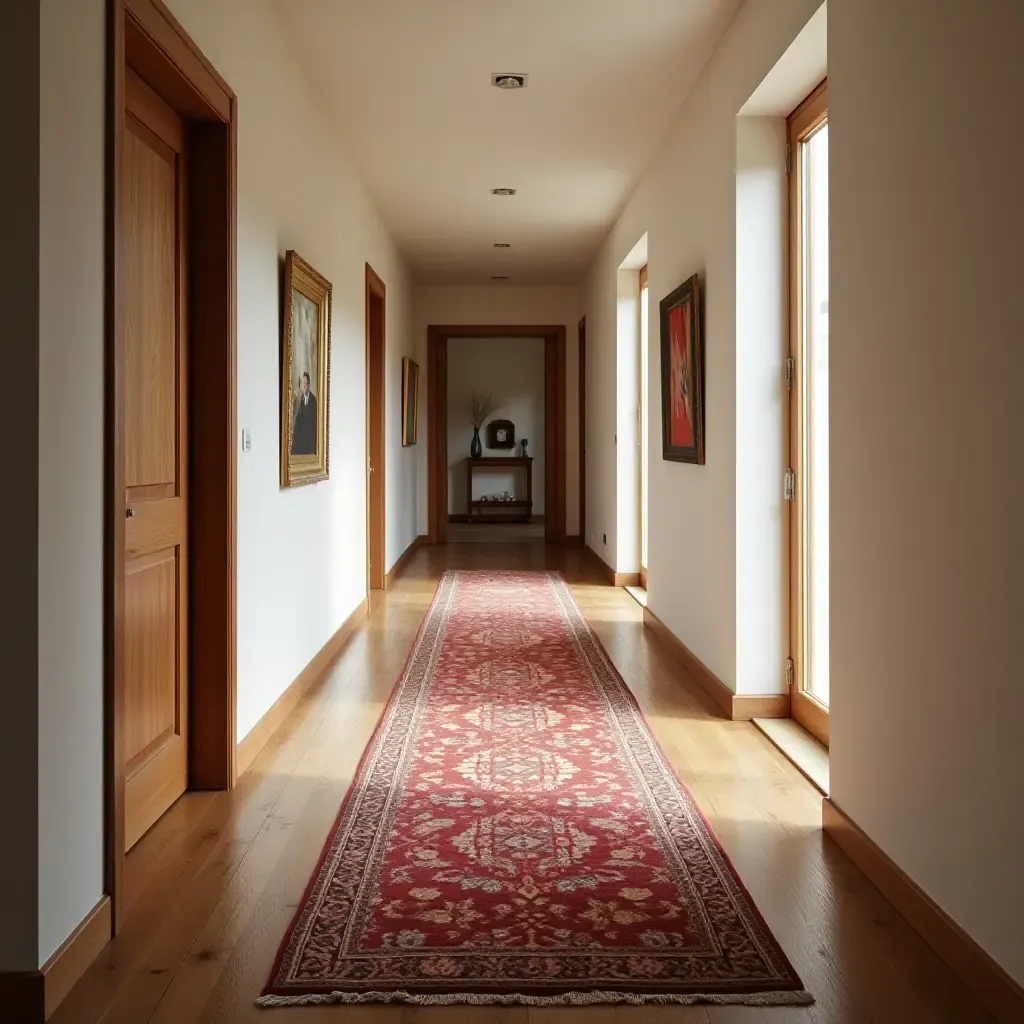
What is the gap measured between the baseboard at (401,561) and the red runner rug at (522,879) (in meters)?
4.21

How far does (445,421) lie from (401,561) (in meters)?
2.57

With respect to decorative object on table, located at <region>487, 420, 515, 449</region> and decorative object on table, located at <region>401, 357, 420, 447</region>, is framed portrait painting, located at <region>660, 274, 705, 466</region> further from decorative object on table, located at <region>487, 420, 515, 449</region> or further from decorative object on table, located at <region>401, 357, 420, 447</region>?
decorative object on table, located at <region>487, 420, 515, 449</region>

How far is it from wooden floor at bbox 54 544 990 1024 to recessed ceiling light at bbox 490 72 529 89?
9.71ft

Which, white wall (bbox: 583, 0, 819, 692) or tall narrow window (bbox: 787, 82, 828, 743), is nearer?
tall narrow window (bbox: 787, 82, 828, 743)

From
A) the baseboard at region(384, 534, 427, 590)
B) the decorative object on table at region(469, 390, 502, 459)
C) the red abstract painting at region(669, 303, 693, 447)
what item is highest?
the decorative object on table at region(469, 390, 502, 459)

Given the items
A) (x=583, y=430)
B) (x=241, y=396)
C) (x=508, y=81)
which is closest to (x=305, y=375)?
(x=241, y=396)

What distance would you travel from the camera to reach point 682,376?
5.68m

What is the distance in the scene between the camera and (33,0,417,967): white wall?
7.07 ft

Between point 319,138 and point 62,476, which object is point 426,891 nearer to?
point 62,476

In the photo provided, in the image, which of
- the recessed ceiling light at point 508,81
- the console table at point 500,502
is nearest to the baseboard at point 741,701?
the recessed ceiling light at point 508,81

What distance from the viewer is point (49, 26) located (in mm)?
Result: 2104

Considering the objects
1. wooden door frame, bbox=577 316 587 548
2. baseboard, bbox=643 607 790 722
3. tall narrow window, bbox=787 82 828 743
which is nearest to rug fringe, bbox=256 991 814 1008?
tall narrow window, bbox=787 82 828 743

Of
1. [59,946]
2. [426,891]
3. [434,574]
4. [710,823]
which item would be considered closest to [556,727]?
[710,823]
